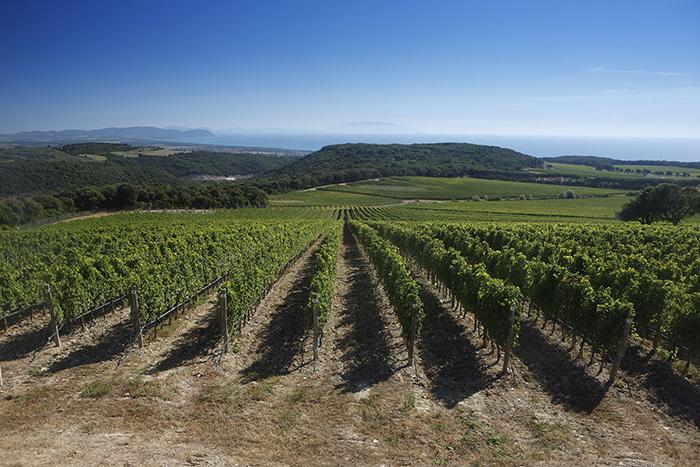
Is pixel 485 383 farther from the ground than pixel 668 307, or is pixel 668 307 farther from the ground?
pixel 668 307

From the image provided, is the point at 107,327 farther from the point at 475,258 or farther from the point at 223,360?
the point at 475,258

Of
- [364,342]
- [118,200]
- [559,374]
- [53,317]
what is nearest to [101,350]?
[53,317]

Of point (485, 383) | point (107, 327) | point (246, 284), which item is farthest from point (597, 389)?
point (107, 327)

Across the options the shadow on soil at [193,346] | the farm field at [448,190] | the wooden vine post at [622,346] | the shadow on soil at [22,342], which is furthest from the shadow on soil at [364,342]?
the farm field at [448,190]

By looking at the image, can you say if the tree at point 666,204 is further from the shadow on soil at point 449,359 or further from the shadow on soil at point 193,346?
the shadow on soil at point 193,346

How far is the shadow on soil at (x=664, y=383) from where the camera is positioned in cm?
853

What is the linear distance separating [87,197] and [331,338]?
90737 millimetres

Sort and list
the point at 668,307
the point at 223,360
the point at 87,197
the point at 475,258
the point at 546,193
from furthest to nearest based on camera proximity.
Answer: the point at 546,193 < the point at 87,197 < the point at 475,258 < the point at 668,307 < the point at 223,360

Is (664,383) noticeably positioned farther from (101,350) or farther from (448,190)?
(448,190)

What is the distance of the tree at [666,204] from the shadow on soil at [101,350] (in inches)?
3069

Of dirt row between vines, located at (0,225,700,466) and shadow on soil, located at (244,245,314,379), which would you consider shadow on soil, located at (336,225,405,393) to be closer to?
dirt row between vines, located at (0,225,700,466)

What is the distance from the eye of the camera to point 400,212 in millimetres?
79125

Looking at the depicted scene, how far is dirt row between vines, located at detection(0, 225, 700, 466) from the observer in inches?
264

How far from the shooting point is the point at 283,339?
12984mm
